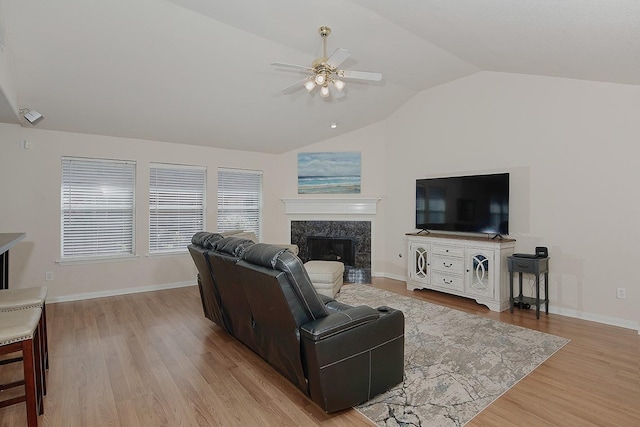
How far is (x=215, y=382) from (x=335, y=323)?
1202 millimetres

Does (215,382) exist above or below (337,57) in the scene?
below

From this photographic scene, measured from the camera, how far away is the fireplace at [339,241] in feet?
20.9

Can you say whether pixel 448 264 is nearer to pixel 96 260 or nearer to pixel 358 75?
pixel 358 75

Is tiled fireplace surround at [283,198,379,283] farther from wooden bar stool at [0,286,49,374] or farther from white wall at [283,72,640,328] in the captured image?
wooden bar stool at [0,286,49,374]

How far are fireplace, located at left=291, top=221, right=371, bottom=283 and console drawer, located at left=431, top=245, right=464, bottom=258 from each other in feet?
5.06

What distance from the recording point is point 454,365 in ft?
9.20

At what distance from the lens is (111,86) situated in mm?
3779

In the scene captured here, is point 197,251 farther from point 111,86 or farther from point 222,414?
point 111,86

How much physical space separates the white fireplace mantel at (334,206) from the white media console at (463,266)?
1154mm

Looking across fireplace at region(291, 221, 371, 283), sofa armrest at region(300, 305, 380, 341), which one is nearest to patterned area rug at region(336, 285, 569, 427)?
sofa armrest at region(300, 305, 380, 341)

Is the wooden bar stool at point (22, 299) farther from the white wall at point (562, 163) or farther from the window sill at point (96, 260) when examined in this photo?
the white wall at point (562, 163)

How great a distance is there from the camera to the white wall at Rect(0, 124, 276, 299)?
4336mm

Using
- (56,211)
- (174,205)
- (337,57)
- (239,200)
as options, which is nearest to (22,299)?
(56,211)

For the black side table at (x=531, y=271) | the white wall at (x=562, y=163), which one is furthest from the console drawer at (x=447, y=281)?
the white wall at (x=562, y=163)
